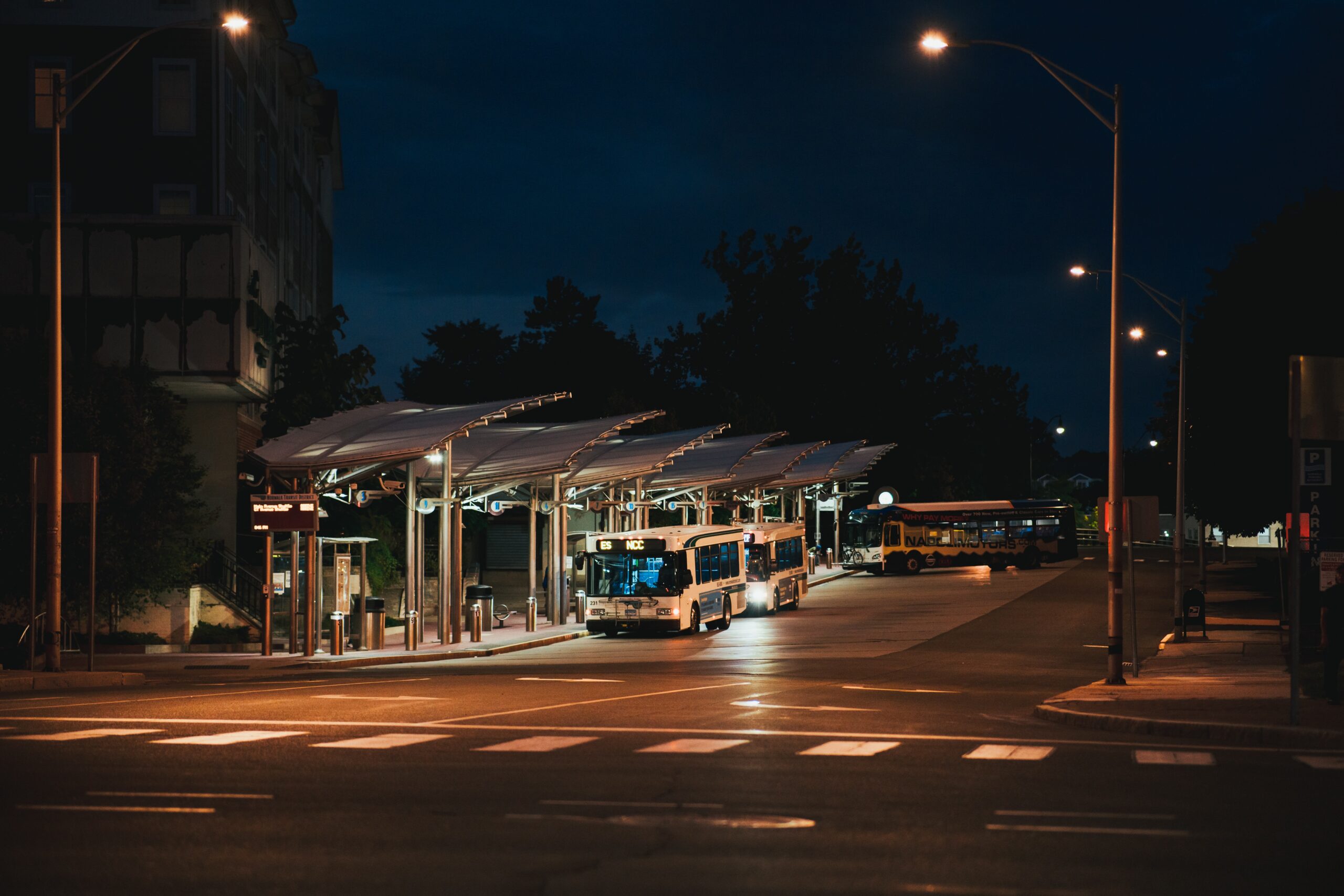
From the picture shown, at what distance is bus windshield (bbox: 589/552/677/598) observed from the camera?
1507 inches

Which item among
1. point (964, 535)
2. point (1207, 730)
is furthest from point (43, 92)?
point (964, 535)

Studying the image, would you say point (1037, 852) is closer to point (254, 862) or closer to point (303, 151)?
point (254, 862)

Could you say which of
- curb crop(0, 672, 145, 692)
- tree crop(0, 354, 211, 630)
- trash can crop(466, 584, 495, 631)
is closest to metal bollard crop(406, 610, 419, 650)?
trash can crop(466, 584, 495, 631)

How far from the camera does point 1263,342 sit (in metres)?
44.2

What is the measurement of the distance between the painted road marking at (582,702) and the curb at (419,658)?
378 inches

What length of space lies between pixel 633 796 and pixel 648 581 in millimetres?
27681

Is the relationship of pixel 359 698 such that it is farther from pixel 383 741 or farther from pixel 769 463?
pixel 769 463

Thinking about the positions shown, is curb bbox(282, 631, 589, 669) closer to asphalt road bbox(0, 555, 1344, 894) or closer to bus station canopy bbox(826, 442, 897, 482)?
asphalt road bbox(0, 555, 1344, 894)

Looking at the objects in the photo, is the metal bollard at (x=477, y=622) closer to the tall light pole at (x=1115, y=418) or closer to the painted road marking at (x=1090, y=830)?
the tall light pole at (x=1115, y=418)

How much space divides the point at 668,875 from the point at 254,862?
7.46 ft

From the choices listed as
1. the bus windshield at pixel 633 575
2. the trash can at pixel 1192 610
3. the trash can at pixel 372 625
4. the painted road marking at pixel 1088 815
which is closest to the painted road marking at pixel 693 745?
the painted road marking at pixel 1088 815

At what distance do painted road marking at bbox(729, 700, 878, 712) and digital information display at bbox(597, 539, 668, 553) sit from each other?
19122 mm

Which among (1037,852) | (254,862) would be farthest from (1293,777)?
(254,862)

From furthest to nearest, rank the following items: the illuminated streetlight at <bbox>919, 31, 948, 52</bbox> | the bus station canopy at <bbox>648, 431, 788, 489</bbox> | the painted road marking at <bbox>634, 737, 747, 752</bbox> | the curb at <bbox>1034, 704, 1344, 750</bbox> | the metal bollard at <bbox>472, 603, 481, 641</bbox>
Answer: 1. the bus station canopy at <bbox>648, 431, 788, 489</bbox>
2. the metal bollard at <bbox>472, 603, 481, 641</bbox>
3. the illuminated streetlight at <bbox>919, 31, 948, 52</bbox>
4. the curb at <bbox>1034, 704, 1344, 750</bbox>
5. the painted road marking at <bbox>634, 737, 747, 752</bbox>
